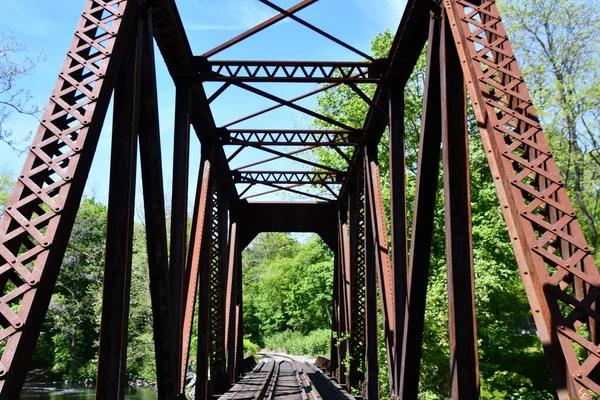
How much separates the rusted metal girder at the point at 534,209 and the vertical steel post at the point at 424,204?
0.84 metres

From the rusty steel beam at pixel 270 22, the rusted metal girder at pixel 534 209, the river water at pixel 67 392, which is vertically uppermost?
the rusty steel beam at pixel 270 22

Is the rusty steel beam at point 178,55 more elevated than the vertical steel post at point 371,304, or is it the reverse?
the rusty steel beam at point 178,55

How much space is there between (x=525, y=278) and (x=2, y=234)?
3.40 metres

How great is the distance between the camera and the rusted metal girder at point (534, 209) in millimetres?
3078

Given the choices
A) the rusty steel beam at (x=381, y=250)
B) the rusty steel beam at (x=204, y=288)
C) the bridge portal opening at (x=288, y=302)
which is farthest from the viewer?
the bridge portal opening at (x=288, y=302)

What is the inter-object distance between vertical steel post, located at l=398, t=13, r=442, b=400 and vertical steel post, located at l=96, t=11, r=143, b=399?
3.00 meters

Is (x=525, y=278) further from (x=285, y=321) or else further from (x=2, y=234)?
(x=285, y=321)

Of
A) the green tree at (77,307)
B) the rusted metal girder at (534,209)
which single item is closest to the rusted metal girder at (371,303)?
the rusted metal girder at (534,209)

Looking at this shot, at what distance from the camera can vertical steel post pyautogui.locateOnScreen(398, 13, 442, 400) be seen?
19.0 ft

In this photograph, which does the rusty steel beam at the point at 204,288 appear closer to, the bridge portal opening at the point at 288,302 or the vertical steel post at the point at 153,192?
the vertical steel post at the point at 153,192

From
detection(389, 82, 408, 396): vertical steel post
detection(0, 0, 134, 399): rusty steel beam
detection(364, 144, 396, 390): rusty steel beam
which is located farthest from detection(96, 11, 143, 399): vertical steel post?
detection(364, 144, 396, 390): rusty steel beam

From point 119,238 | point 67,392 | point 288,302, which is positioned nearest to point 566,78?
point 119,238

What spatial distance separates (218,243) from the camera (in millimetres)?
14719

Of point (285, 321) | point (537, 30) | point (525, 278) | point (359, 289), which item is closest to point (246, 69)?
point (525, 278)
